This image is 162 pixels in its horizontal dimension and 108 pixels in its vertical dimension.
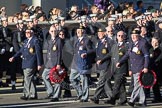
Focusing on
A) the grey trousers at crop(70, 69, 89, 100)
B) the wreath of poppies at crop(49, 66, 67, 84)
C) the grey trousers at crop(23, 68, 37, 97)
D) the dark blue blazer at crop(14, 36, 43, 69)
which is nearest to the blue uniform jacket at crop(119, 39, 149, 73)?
the grey trousers at crop(70, 69, 89, 100)

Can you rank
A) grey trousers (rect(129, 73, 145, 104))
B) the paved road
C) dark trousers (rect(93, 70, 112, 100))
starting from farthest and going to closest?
dark trousers (rect(93, 70, 112, 100)) → the paved road → grey trousers (rect(129, 73, 145, 104))

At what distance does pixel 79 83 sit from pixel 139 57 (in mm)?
2097

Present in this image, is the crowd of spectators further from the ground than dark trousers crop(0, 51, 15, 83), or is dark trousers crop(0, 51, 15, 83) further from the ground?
the crowd of spectators

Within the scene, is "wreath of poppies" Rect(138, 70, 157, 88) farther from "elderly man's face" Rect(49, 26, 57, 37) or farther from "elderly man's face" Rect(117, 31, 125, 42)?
"elderly man's face" Rect(49, 26, 57, 37)

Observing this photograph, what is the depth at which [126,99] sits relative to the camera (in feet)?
63.6

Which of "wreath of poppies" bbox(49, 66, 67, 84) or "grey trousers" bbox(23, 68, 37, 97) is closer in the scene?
"wreath of poppies" bbox(49, 66, 67, 84)

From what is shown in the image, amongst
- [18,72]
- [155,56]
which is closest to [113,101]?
[155,56]

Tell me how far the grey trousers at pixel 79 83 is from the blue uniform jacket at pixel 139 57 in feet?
4.43

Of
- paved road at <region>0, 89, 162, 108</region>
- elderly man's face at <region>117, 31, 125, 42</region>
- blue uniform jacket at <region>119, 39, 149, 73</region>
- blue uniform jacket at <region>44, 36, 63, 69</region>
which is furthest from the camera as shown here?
blue uniform jacket at <region>44, 36, 63, 69</region>

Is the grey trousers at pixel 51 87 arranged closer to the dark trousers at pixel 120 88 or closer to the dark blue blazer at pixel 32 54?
the dark blue blazer at pixel 32 54

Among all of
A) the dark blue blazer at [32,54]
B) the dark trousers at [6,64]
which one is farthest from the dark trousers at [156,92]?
the dark trousers at [6,64]

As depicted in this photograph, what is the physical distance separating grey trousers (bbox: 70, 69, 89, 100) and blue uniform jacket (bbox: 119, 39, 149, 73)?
53.1 inches

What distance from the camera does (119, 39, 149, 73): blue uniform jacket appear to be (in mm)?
18766

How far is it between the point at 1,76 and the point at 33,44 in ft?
10.9
